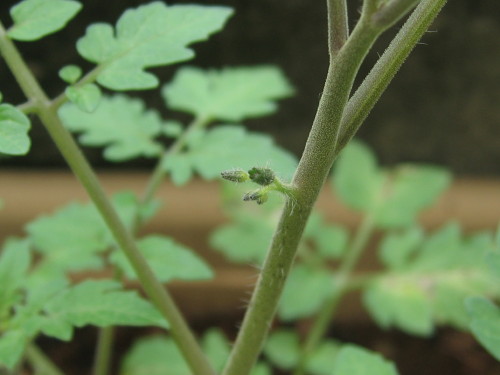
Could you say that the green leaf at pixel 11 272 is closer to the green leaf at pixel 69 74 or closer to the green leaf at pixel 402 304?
the green leaf at pixel 69 74

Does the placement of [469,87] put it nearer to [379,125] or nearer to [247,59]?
[379,125]

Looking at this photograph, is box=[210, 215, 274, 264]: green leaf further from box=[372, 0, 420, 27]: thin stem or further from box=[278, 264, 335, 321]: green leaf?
box=[372, 0, 420, 27]: thin stem

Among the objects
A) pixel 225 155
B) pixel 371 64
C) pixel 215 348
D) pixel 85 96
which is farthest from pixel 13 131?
pixel 371 64

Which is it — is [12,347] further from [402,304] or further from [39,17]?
[402,304]

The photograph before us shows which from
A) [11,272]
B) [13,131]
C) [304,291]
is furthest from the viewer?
[304,291]

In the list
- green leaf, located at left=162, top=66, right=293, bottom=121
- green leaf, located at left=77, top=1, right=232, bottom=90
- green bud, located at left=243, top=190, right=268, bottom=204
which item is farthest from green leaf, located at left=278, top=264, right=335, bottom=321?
green bud, located at left=243, top=190, right=268, bottom=204

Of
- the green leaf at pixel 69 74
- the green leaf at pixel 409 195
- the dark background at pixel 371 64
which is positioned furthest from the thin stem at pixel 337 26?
the dark background at pixel 371 64
